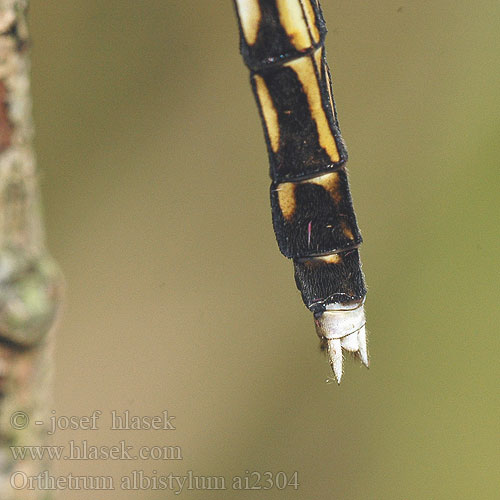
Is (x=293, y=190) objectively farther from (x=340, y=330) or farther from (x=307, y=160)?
(x=340, y=330)

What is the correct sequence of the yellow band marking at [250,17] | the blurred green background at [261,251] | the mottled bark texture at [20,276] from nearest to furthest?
1. the mottled bark texture at [20,276]
2. the yellow band marking at [250,17]
3. the blurred green background at [261,251]

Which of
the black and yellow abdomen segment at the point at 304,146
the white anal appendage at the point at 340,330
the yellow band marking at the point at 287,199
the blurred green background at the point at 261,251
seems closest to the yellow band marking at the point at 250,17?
the black and yellow abdomen segment at the point at 304,146

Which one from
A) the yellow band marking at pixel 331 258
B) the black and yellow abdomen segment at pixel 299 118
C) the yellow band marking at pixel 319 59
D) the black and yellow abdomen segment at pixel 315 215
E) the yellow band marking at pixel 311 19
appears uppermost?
the yellow band marking at pixel 311 19

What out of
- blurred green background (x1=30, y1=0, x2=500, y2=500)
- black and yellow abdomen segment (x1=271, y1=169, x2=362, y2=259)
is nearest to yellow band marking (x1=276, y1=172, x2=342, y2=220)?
black and yellow abdomen segment (x1=271, y1=169, x2=362, y2=259)

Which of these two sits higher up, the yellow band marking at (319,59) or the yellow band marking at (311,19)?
the yellow band marking at (311,19)

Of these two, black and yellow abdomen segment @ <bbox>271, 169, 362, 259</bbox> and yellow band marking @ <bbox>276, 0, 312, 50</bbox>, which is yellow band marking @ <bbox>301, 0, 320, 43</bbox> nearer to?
yellow band marking @ <bbox>276, 0, 312, 50</bbox>

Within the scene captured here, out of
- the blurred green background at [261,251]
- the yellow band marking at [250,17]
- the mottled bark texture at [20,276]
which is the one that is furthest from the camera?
the blurred green background at [261,251]

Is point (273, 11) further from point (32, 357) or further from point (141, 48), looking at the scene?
point (141, 48)

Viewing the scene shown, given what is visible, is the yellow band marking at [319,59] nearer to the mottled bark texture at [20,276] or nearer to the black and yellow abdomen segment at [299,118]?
the black and yellow abdomen segment at [299,118]
